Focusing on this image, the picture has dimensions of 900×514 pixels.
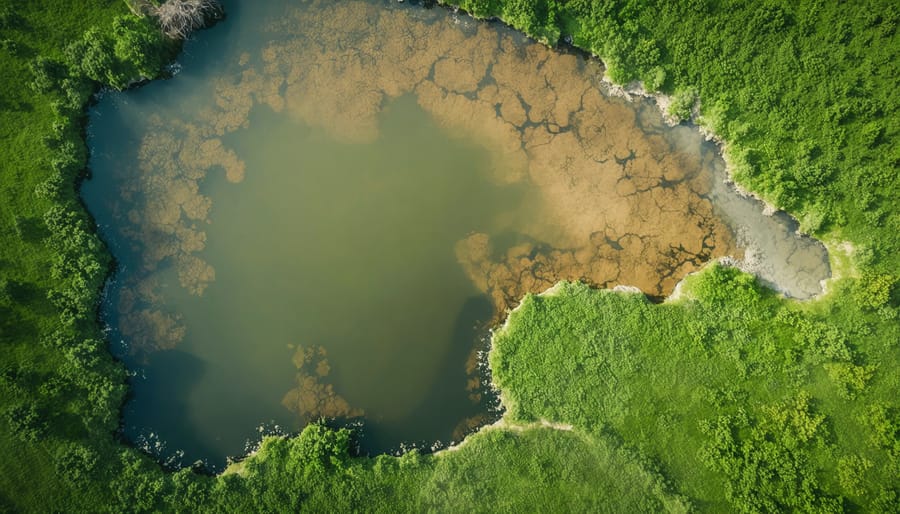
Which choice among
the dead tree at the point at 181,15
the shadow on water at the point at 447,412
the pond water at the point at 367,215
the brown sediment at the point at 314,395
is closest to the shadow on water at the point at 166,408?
the pond water at the point at 367,215

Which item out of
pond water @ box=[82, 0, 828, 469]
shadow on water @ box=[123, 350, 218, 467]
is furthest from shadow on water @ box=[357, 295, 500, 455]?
shadow on water @ box=[123, 350, 218, 467]

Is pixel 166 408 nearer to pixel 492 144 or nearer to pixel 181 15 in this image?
pixel 181 15

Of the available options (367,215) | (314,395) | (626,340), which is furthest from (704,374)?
(314,395)

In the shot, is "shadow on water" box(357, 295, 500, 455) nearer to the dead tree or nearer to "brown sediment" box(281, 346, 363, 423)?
"brown sediment" box(281, 346, 363, 423)

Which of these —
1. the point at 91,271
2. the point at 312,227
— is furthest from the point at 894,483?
the point at 91,271

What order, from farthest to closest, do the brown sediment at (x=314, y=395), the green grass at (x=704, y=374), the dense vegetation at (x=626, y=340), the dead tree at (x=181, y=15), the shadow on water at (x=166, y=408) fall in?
the dead tree at (x=181, y=15) → the brown sediment at (x=314, y=395) → the shadow on water at (x=166, y=408) → the green grass at (x=704, y=374) → the dense vegetation at (x=626, y=340)

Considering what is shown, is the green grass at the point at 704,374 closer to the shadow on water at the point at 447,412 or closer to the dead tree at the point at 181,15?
the shadow on water at the point at 447,412

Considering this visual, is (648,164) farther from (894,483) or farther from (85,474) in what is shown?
(85,474)
